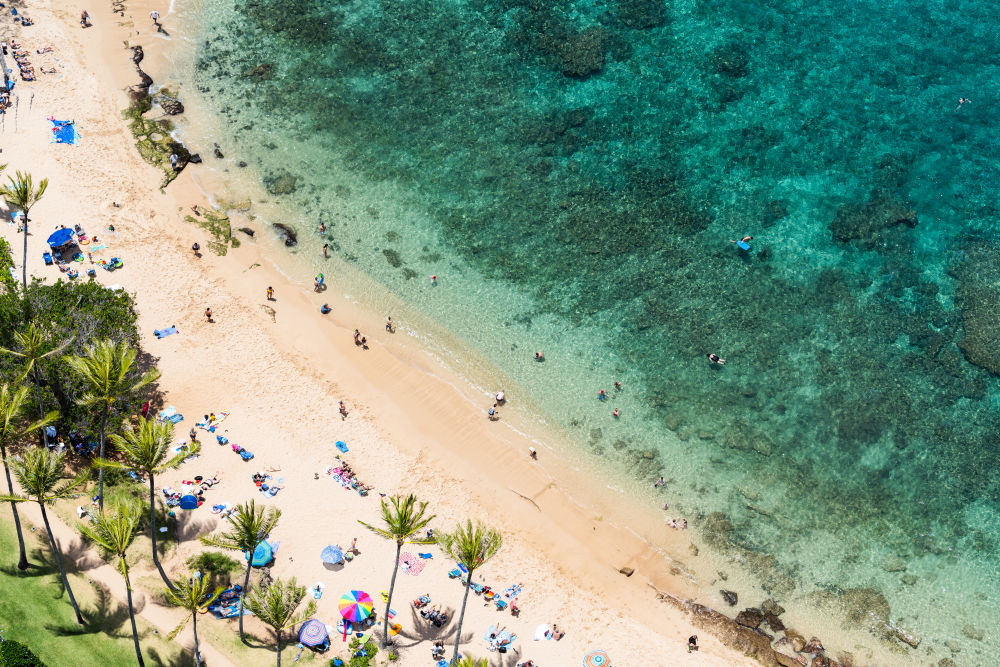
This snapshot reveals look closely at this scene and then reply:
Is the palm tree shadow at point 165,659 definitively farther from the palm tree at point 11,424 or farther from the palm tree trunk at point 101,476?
the palm tree at point 11,424

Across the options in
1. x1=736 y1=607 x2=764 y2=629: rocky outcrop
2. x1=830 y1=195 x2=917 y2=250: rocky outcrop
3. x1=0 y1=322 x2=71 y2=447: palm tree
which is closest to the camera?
x1=0 y1=322 x2=71 y2=447: palm tree

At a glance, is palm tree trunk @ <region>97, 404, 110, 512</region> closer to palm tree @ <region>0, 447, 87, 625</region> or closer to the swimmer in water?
palm tree @ <region>0, 447, 87, 625</region>

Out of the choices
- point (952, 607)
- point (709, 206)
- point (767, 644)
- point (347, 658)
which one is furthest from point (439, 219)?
point (952, 607)

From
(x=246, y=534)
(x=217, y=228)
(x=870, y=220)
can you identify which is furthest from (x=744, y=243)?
(x=246, y=534)

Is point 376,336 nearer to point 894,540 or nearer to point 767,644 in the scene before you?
point 767,644

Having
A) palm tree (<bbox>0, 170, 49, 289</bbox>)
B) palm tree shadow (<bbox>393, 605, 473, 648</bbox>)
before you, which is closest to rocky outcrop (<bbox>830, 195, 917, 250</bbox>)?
palm tree shadow (<bbox>393, 605, 473, 648</bbox>)

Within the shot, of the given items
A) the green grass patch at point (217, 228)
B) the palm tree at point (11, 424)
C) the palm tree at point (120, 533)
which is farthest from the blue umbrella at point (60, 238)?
the palm tree at point (120, 533)

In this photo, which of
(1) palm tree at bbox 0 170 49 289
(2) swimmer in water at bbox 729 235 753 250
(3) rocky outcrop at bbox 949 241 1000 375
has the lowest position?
(3) rocky outcrop at bbox 949 241 1000 375
